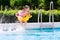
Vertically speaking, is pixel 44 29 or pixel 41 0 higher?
pixel 41 0

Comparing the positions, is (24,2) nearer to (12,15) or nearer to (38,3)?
(38,3)

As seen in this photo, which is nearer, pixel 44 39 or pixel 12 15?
pixel 44 39

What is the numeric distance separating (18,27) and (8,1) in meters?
11.7

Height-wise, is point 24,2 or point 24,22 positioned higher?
point 24,2

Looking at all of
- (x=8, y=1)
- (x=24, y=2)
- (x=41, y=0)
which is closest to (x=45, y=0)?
(x=41, y=0)

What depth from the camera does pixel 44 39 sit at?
30.6ft

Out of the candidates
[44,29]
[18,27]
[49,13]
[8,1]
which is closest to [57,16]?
[49,13]

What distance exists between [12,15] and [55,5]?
7199 mm

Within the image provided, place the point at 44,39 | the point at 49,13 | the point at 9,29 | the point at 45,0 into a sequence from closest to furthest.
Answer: the point at 44,39, the point at 9,29, the point at 49,13, the point at 45,0

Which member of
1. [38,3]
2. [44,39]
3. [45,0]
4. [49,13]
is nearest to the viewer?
[44,39]

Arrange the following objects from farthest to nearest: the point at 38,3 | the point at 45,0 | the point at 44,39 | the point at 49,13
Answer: the point at 38,3
the point at 45,0
the point at 49,13
the point at 44,39

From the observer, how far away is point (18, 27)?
12680 millimetres

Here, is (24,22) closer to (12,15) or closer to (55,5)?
(12,15)

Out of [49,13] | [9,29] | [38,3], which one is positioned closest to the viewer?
[9,29]
